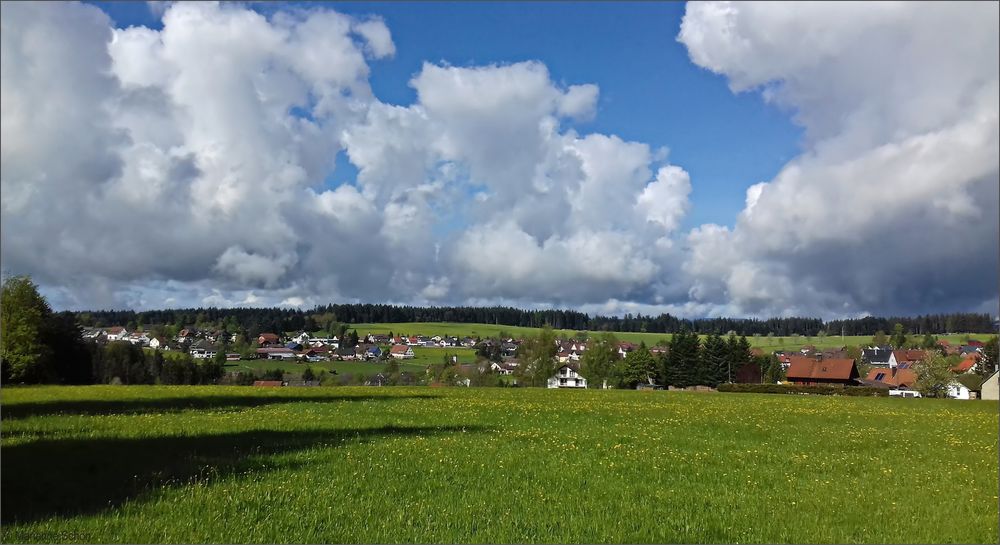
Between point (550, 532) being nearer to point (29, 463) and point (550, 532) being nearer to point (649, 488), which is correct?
point (649, 488)

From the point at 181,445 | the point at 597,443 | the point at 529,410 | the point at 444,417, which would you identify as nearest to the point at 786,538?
the point at 597,443

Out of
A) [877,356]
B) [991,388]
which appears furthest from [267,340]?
[877,356]

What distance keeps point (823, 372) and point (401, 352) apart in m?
96.4

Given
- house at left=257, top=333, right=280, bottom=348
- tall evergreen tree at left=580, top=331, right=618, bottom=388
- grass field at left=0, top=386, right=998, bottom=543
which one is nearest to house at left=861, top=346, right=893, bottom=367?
tall evergreen tree at left=580, top=331, right=618, bottom=388

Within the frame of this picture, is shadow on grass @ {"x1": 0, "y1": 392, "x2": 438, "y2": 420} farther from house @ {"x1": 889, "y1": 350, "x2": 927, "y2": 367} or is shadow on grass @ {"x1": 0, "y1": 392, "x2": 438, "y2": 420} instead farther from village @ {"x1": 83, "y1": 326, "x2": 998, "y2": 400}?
house @ {"x1": 889, "y1": 350, "x2": 927, "y2": 367}

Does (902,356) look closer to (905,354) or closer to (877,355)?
(905,354)

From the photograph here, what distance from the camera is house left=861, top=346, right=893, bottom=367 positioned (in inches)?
7334

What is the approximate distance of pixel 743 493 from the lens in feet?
41.3

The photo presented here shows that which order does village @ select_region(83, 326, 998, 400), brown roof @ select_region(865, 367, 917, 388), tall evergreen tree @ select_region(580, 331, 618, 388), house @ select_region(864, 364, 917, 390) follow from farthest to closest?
brown roof @ select_region(865, 367, 917, 388) → house @ select_region(864, 364, 917, 390) → tall evergreen tree @ select_region(580, 331, 618, 388) → village @ select_region(83, 326, 998, 400)

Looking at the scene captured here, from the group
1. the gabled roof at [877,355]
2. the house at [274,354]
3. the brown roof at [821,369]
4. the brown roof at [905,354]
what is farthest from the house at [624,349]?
the brown roof at [905,354]

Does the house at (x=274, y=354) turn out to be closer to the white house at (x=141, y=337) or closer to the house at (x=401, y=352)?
the white house at (x=141, y=337)

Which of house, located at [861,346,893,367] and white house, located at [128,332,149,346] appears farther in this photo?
house, located at [861,346,893,367]

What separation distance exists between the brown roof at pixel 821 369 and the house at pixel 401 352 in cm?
8340

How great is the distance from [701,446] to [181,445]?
560 inches
